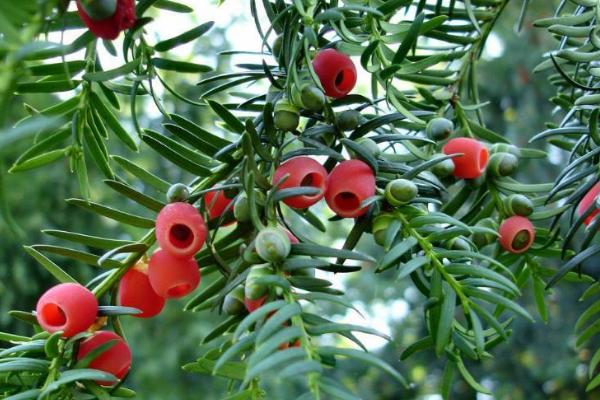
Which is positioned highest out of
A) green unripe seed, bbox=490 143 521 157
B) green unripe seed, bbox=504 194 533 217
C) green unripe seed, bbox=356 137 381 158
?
green unripe seed, bbox=356 137 381 158

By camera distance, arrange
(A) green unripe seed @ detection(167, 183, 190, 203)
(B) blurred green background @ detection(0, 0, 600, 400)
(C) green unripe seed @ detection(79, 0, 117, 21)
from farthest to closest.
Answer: (B) blurred green background @ detection(0, 0, 600, 400) → (A) green unripe seed @ detection(167, 183, 190, 203) → (C) green unripe seed @ detection(79, 0, 117, 21)

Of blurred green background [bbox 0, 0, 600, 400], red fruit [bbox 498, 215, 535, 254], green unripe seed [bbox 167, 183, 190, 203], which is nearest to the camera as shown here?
green unripe seed [bbox 167, 183, 190, 203]

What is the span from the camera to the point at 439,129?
0.59 meters

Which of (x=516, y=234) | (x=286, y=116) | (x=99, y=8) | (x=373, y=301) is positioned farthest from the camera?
(x=373, y=301)

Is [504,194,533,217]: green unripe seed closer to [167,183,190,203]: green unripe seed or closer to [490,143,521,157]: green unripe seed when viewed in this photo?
[490,143,521,157]: green unripe seed

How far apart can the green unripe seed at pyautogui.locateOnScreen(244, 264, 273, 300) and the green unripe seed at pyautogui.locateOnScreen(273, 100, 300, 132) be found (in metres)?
0.09

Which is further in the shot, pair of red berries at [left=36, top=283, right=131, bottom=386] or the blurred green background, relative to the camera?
the blurred green background

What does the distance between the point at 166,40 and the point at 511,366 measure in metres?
3.03

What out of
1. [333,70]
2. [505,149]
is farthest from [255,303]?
[505,149]

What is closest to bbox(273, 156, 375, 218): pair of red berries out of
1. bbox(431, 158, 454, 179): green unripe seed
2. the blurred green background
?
bbox(431, 158, 454, 179): green unripe seed

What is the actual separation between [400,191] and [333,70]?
0.09m

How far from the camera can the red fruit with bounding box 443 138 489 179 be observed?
0.57m

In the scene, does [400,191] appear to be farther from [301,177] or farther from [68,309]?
[68,309]

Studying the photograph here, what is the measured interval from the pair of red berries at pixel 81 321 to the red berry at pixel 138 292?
0.02 meters
